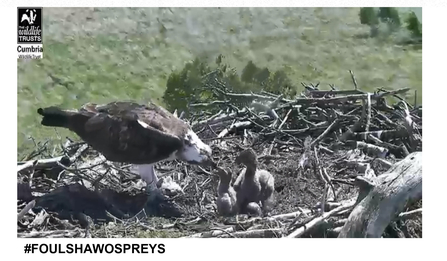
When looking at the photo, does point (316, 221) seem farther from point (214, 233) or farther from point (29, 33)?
point (29, 33)

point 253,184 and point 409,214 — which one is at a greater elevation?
point 253,184

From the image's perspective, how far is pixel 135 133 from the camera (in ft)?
16.0

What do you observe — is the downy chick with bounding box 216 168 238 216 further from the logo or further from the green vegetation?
the logo


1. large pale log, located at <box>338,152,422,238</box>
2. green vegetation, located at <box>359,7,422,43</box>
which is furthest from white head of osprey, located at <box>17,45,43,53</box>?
large pale log, located at <box>338,152,422,238</box>

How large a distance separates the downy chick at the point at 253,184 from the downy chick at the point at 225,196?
43mm

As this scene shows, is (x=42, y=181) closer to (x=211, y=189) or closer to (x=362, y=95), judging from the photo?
(x=211, y=189)

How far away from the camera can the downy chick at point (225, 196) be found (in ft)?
16.0

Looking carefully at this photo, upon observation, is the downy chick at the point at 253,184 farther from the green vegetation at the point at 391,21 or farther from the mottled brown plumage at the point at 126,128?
the green vegetation at the point at 391,21

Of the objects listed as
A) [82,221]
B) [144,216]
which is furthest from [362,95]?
[82,221]

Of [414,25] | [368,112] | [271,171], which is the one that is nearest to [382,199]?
[368,112]

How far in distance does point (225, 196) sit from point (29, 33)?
1764 mm
